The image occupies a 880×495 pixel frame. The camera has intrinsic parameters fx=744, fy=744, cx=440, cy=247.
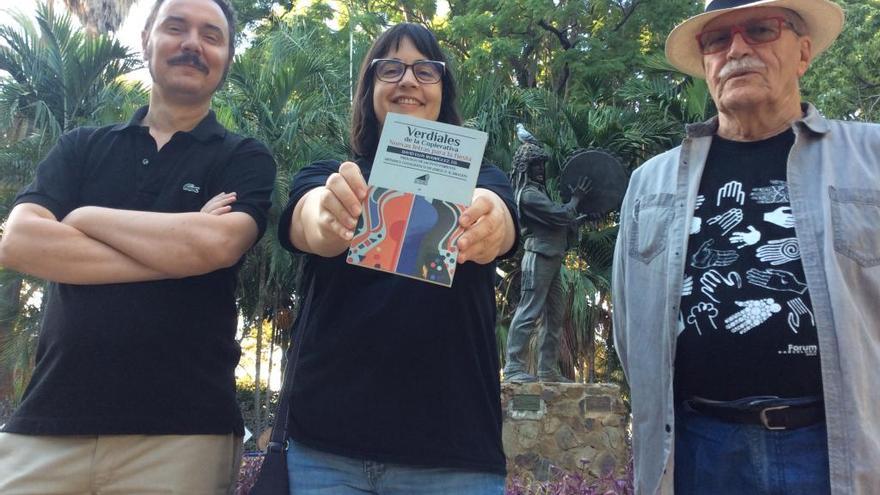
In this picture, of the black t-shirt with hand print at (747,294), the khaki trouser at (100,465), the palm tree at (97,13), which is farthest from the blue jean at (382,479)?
the palm tree at (97,13)

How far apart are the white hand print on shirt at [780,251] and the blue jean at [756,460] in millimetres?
420

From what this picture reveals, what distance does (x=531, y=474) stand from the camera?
268 inches

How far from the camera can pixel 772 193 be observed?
2031mm

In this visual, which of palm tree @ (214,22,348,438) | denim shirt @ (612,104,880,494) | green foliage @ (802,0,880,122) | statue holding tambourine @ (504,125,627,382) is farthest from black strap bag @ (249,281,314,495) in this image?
green foliage @ (802,0,880,122)

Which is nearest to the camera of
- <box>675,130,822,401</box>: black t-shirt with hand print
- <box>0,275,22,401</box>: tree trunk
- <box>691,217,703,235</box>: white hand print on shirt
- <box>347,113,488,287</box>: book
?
<box>347,113,488,287</box>: book

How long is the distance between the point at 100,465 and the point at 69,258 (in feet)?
1.68

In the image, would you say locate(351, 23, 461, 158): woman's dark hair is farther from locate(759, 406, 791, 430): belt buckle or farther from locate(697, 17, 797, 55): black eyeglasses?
locate(759, 406, 791, 430): belt buckle

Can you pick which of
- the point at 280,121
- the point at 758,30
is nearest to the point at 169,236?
the point at 758,30

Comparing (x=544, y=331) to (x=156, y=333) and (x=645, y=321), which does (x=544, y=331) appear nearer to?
(x=645, y=321)

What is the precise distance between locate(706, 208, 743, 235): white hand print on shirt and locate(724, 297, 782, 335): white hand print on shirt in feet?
0.73

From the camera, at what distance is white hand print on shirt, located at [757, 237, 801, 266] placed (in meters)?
1.93

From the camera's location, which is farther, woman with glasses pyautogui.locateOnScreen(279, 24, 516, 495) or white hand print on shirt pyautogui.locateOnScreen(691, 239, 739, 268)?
A: white hand print on shirt pyautogui.locateOnScreen(691, 239, 739, 268)

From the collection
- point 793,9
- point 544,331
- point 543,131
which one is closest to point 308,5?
point 543,131

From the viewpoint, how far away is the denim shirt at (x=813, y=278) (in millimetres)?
1767
